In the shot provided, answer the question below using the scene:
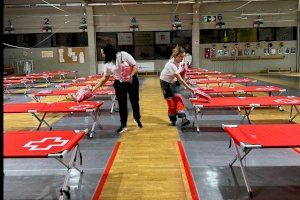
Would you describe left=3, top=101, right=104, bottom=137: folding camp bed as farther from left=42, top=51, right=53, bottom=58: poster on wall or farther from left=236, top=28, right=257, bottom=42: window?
left=236, top=28, right=257, bottom=42: window

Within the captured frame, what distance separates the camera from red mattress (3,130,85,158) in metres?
2.94

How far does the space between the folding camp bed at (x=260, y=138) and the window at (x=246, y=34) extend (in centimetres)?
1500

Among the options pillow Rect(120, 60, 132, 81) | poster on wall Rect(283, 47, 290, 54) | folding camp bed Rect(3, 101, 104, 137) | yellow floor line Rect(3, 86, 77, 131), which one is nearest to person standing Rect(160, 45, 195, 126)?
pillow Rect(120, 60, 132, 81)

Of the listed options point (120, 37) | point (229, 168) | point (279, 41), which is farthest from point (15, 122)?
point (279, 41)

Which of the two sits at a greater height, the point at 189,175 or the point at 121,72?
the point at 121,72

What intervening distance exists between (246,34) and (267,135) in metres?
15.5

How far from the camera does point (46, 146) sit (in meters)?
3.19

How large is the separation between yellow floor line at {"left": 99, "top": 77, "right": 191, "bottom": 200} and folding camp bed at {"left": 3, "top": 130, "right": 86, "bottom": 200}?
0.42 meters

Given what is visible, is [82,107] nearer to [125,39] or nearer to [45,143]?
[45,143]

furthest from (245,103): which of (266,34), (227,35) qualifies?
(266,34)

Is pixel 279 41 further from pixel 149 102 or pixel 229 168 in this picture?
pixel 229 168

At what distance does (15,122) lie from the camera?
669 cm

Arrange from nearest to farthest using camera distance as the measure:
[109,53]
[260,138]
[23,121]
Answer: [260,138]
[109,53]
[23,121]

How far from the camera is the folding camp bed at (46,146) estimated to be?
9.53 ft
